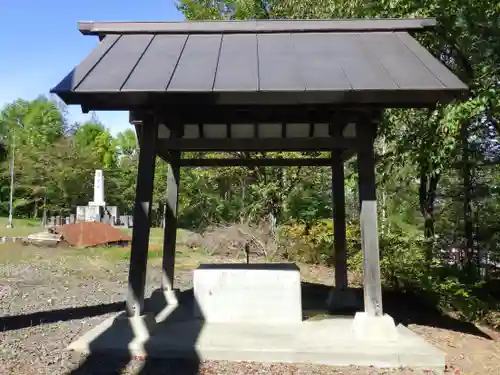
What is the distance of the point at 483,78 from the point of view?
589 cm

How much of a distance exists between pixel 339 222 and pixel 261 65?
3.27 meters

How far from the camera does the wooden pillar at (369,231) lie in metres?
4.74

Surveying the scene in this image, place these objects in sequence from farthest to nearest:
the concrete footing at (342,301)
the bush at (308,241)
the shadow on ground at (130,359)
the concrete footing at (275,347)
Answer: the bush at (308,241), the concrete footing at (342,301), the concrete footing at (275,347), the shadow on ground at (130,359)

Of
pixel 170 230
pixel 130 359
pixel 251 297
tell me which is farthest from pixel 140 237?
pixel 170 230

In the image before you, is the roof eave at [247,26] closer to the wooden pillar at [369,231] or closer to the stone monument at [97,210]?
the wooden pillar at [369,231]

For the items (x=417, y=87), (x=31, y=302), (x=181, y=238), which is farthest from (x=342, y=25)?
(x=181, y=238)

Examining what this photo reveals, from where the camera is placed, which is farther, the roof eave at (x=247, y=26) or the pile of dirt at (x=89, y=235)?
the pile of dirt at (x=89, y=235)

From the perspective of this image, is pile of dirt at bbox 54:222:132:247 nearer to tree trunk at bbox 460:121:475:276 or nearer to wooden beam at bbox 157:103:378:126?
wooden beam at bbox 157:103:378:126

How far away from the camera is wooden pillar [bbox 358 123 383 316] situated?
15.6 feet

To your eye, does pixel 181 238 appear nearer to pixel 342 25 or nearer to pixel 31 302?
pixel 31 302

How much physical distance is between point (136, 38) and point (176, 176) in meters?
2.39

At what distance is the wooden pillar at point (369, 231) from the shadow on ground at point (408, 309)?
1469mm

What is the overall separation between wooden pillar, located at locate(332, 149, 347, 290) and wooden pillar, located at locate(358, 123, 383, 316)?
Answer: 1957mm

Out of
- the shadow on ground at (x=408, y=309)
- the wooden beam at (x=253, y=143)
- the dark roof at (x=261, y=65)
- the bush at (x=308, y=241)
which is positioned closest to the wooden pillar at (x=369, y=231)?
the wooden beam at (x=253, y=143)
